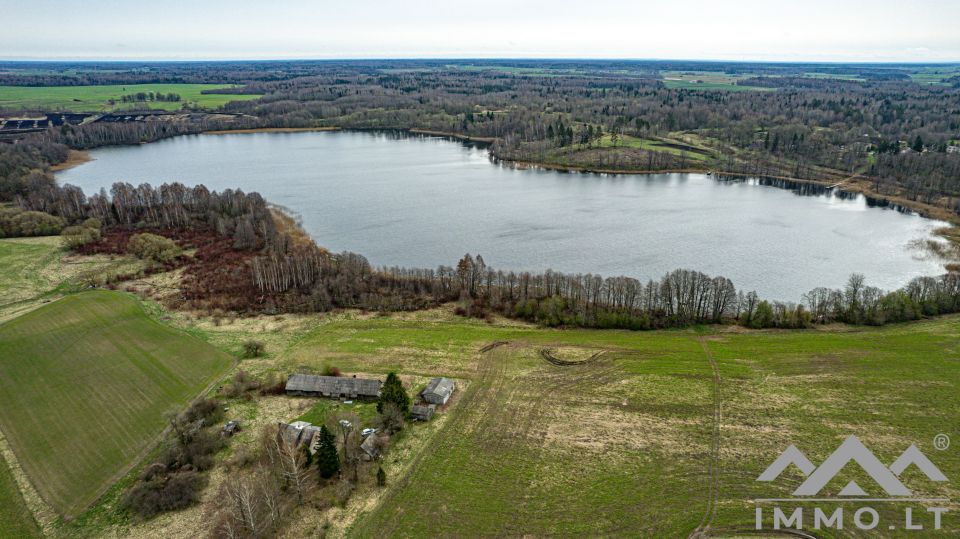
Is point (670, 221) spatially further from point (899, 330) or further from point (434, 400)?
point (434, 400)

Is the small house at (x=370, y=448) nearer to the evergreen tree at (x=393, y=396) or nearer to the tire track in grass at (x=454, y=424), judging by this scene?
the tire track in grass at (x=454, y=424)

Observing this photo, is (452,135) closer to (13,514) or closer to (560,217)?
(560,217)

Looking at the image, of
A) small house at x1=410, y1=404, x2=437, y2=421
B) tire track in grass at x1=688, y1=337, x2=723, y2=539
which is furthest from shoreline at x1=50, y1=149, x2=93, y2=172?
tire track in grass at x1=688, y1=337, x2=723, y2=539

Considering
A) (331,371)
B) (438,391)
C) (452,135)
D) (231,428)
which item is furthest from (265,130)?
(438,391)

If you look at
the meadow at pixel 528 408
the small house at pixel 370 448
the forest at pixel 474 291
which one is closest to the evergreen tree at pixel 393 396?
the meadow at pixel 528 408

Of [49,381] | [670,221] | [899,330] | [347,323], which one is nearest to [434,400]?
[347,323]

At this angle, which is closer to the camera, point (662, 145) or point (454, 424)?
point (454, 424)

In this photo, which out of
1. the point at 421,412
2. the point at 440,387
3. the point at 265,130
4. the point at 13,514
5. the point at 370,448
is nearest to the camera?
the point at 13,514
